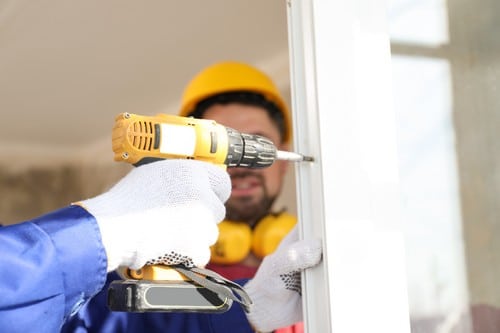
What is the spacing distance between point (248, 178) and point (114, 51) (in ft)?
2.99

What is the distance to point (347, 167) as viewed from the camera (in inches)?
36.7

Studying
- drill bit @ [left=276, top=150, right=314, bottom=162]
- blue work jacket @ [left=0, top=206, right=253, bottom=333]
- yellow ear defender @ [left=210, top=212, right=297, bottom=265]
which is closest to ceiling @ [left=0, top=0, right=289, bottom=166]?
yellow ear defender @ [left=210, top=212, right=297, bottom=265]

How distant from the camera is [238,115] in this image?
7.04ft

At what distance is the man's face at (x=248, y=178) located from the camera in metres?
2.11

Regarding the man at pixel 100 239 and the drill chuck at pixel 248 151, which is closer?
the man at pixel 100 239

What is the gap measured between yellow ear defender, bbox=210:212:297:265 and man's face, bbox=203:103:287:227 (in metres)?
0.04

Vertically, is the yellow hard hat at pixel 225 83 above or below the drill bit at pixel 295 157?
above

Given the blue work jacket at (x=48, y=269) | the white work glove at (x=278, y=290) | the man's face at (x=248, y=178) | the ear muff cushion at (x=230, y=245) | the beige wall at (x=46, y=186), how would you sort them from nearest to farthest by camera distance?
the blue work jacket at (x=48, y=269), the white work glove at (x=278, y=290), the ear muff cushion at (x=230, y=245), the man's face at (x=248, y=178), the beige wall at (x=46, y=186)

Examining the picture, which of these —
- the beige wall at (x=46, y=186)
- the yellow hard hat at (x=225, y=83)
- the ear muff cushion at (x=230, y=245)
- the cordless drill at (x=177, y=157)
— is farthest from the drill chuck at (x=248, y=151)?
the beige wall at (x=46, y=186)

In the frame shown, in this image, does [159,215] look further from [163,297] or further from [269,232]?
[269,232]

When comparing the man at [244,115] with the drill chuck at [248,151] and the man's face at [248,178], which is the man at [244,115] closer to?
the man's face at [248,178]

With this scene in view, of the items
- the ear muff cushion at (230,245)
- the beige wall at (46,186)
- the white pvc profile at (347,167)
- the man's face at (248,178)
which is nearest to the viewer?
the white pvc profile at (347,167)

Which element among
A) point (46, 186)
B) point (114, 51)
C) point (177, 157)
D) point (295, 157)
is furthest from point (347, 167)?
point (46, 186)

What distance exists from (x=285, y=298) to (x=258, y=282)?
0.20 ft
